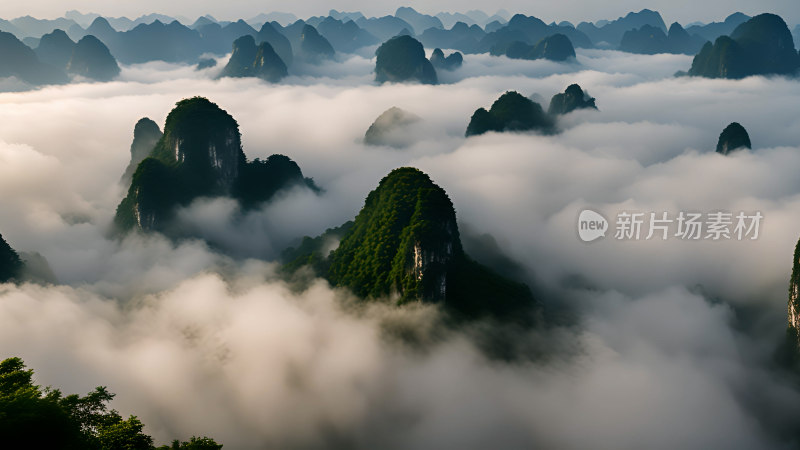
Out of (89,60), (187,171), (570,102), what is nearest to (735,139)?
(570,102)

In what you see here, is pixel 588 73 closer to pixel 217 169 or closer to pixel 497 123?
pixel 497 123

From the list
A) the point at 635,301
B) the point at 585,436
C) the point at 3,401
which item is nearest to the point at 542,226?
the point at 635,301

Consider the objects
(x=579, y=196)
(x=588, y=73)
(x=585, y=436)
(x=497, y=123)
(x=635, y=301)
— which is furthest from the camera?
(x=588, y=73)

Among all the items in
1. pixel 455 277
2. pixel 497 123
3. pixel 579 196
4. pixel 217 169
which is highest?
pixel 497 123

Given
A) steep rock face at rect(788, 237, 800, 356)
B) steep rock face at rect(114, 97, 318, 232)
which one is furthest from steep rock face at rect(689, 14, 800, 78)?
steep rock face at rect(114, 97, 318, 232)

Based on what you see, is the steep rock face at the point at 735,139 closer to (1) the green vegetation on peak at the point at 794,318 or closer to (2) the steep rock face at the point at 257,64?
(1) the green vegetation on peak at the point at 794,318

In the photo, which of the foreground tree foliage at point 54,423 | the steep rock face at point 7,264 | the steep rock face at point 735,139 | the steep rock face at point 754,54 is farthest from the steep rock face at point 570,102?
the foreground tree foliage at point 54,423
